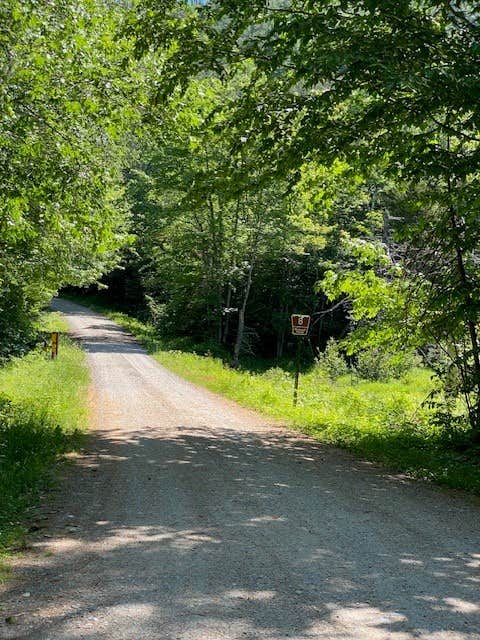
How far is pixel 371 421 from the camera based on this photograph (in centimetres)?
1349

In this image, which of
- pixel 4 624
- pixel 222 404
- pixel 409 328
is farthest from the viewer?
pixel 222 404

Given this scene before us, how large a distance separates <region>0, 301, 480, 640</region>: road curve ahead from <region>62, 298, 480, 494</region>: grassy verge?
778 mm

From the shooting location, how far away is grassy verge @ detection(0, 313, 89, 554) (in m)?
6.84

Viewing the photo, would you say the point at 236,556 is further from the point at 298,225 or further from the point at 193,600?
the point at 298,225

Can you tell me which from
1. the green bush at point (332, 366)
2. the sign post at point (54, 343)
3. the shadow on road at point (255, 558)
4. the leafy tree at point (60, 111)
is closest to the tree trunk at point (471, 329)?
the shadow on road at point (255, 558)

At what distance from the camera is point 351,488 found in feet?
26.4

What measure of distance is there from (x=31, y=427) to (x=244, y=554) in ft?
21.0

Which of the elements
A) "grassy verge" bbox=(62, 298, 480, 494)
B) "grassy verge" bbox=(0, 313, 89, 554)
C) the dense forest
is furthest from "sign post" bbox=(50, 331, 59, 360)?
the dense forest

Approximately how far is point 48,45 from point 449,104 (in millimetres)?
5340

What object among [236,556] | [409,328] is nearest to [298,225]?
[409,328]

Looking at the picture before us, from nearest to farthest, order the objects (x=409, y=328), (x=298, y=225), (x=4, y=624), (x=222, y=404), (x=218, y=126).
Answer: (x=4, y=624) → (x=218, y=126) → (x=409, y=328) → (x=222, y=404) → (x=298, y=225)

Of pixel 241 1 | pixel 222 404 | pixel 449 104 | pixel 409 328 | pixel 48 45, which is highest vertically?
pixel 241 1

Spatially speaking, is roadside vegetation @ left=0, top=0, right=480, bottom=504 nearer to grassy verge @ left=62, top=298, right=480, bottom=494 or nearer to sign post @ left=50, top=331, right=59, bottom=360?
grassy verge @ left=62, top=298, right=480, bottom=494

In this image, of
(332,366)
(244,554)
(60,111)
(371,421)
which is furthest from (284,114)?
(332,366)
